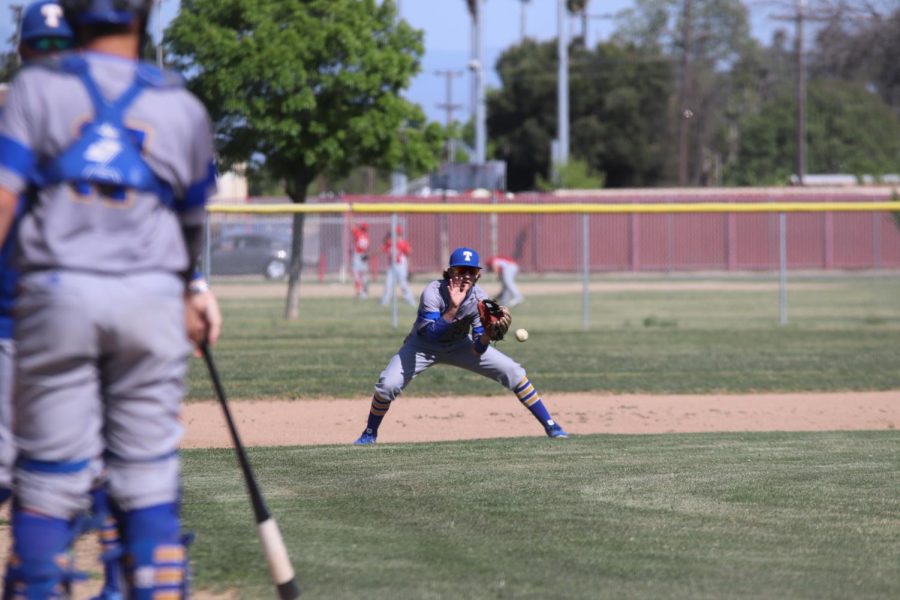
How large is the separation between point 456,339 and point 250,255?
28.7 m

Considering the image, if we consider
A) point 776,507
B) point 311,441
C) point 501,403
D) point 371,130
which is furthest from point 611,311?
point 776,507

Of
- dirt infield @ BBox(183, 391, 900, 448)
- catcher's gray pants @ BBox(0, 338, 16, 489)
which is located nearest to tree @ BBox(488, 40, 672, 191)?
dirt infield @ BBox(183, 391, 900, 448)

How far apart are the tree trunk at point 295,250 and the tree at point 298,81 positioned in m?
0.04

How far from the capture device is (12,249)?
373 centimetres

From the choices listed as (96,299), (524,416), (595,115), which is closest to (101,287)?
(96,299)

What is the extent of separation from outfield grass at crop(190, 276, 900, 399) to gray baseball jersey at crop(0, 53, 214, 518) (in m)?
10.8

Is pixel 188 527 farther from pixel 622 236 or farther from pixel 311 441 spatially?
pixel 622 236

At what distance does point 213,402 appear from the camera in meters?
14.3

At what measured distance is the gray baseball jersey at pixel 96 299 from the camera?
142 inches

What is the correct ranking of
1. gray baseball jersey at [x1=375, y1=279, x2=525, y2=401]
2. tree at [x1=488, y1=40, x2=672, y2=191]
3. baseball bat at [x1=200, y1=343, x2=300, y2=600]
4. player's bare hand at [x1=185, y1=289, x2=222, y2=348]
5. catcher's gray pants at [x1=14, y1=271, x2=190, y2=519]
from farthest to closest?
tree at [x1=488, y1=40, x2=672, y2=191] < gray baseball jersey at [x1=375, y1=279, x2=525, y2=401] < baseball bat at [x1=200, y1=343, x2=300, y2=600] < player's bare hand at [x1=185, y1=289, x2=222, y2=348] < catcher's gray pants at [x1=14, y1=271, x2=190, y2=519]

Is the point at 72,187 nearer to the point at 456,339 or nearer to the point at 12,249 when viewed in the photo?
the point at 12,249

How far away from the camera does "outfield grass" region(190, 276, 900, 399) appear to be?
15.8 meters

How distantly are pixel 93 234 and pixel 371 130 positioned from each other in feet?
67.0

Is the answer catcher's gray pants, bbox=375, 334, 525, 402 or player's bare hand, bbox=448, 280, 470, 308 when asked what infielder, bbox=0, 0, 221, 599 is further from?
catcher's gray pants, bbox=375, 334, 525, 402
